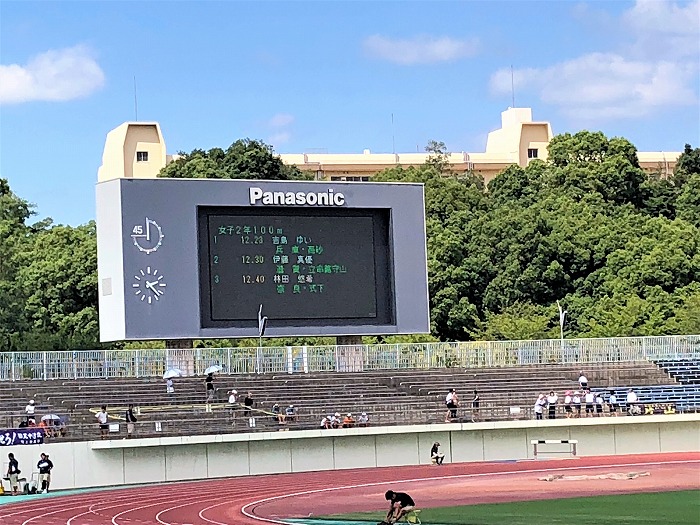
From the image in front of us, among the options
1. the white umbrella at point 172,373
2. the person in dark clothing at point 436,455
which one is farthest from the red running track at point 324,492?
the white umbrella at point 172,373

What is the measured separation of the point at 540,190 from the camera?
3396 inches

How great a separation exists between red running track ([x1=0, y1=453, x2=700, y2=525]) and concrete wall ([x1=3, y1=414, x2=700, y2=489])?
0.89 m

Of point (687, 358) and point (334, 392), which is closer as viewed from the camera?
point (334, 392)

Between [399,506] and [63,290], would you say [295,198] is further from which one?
[63,290]

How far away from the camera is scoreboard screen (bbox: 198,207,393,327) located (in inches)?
1651

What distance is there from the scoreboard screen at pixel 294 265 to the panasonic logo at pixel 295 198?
0.28 m

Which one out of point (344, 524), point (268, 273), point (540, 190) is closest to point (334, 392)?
point (268, 273)

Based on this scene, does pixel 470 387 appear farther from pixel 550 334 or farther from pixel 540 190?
pixel 540 190

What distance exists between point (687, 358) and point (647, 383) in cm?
241

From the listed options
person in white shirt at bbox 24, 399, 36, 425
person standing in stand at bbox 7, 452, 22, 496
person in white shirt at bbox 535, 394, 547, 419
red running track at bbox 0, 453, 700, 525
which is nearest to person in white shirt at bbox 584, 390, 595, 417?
person in white shirt at bbox 535, 394, 547, 419

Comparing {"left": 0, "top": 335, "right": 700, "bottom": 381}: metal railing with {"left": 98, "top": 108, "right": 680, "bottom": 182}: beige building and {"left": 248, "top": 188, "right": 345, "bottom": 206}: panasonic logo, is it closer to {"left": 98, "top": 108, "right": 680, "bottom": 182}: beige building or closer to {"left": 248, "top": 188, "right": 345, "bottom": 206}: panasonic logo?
{"left": 248, "top": 188, "right": 345, "bottom": 206}: panasonic logo

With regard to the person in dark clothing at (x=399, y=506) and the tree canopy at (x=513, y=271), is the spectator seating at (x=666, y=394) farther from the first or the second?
the person in dark clothing at (x=399, y=506)

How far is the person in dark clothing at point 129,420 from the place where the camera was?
37.5m

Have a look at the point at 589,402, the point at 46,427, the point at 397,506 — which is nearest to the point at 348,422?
the point at 589,402
